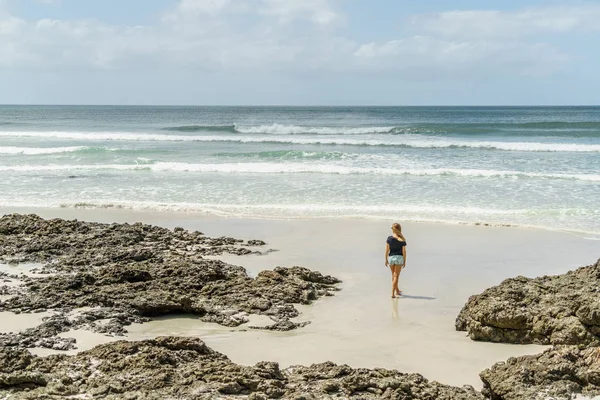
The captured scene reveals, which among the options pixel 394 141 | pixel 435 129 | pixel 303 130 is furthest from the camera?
pixel 303 130

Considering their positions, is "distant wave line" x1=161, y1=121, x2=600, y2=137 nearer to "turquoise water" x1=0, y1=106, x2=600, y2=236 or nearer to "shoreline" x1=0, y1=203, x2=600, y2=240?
"turquoise water" x1=0, y1=106, x2=600, y2=236

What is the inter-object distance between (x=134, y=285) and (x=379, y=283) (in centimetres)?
347

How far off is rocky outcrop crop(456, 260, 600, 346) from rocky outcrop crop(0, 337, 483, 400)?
1.72m

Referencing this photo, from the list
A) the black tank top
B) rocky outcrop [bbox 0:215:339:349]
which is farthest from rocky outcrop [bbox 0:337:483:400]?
the black tank top

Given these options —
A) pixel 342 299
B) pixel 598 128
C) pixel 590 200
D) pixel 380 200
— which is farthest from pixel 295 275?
pixel 598 128

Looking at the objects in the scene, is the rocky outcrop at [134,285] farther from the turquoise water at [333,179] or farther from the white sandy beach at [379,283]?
the turquoise water at [333,179]

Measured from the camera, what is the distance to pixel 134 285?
8.09m

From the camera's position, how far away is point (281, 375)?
494 cm

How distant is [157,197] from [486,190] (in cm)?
945

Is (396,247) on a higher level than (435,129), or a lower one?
lower

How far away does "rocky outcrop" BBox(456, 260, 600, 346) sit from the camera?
5953 millimetres

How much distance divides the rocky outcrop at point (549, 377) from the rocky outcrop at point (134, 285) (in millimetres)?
2770

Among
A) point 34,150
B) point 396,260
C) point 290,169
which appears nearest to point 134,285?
point 396,260

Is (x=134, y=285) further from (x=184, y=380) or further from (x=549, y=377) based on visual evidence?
(x=549, y=377)
